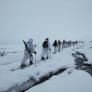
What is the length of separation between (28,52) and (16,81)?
4702mm

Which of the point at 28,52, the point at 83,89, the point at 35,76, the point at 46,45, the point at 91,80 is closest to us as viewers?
the point at 83,89

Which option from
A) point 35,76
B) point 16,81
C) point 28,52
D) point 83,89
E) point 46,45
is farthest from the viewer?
point 46,45

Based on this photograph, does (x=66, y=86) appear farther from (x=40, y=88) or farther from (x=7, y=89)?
(x=7, y=89)

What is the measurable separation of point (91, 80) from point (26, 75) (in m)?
3.13

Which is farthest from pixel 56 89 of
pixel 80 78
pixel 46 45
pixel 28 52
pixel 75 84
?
pixel 46 45

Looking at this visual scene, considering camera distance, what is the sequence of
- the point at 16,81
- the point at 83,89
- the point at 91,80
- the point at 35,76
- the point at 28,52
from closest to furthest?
the point at 83,89 < the point at 91,80 < the point at 16,81 < the point at 35,76 < the point at 28,52

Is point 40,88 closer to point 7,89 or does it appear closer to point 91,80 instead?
point 7,89

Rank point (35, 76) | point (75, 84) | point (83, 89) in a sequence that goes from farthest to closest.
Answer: point (35, 76)
point (75, 84)
point (83, 89)

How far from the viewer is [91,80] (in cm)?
606

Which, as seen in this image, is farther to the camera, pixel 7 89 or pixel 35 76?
pixel 35 76

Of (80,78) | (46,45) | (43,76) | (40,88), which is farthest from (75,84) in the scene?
(46,45)

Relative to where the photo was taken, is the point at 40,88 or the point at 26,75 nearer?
the point at 40,88

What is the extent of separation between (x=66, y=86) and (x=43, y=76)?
2.29m

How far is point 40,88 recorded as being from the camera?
17.4 feet
